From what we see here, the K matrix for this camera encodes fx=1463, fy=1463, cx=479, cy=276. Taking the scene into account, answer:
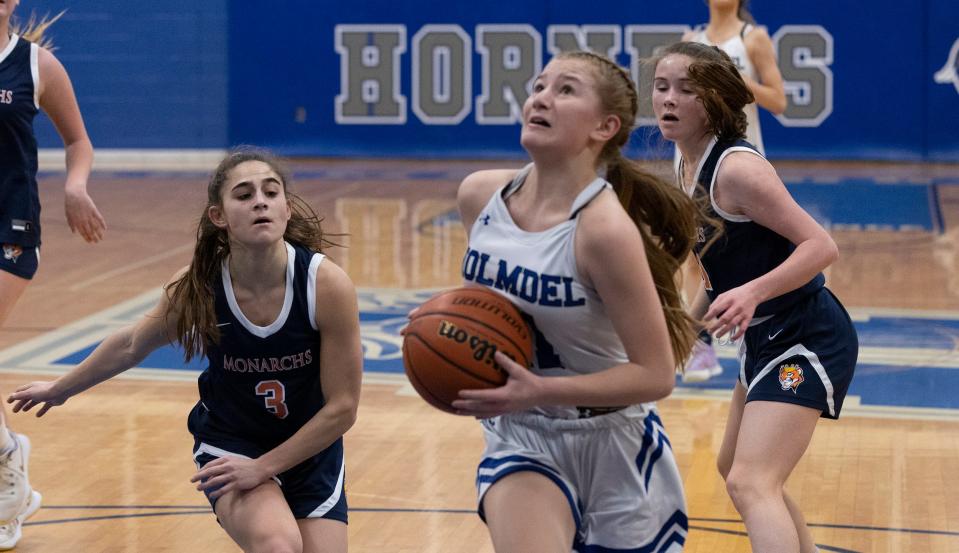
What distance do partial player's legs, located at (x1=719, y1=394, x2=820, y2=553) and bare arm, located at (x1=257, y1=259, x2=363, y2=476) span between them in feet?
3.09

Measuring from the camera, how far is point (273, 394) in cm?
351

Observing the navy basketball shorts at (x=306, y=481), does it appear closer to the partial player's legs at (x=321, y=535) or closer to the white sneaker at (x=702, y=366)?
the partial player's legs at (x=321, y=535)

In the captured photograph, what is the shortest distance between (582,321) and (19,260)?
7.84 feet

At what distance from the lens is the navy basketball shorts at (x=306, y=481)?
354 centimetres

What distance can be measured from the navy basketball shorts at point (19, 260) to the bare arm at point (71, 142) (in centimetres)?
17

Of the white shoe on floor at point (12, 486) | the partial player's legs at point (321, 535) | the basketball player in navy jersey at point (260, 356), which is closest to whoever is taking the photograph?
the basketball player in navy jersey at point (260, 356)

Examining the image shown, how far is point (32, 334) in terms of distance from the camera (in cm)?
785

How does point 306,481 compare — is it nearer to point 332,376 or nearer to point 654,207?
point 332,376

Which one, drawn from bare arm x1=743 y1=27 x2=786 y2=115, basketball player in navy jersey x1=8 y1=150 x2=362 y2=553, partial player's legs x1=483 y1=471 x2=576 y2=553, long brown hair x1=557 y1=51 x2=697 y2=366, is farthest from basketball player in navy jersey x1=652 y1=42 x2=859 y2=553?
bare arm x1=743 y1=27 x2=786 y2=115

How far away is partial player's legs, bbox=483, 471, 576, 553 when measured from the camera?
2.94m

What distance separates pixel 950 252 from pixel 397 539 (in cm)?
675

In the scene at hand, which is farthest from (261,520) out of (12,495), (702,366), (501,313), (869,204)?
(869,204)

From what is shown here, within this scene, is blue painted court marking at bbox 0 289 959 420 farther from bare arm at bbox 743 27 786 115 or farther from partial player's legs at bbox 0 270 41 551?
partial player's legs at bbox 0 270 41 551

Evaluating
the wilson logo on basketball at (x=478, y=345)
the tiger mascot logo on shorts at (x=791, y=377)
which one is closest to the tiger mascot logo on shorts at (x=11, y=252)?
the wilson logo on basketball at (x=478, y=345)
